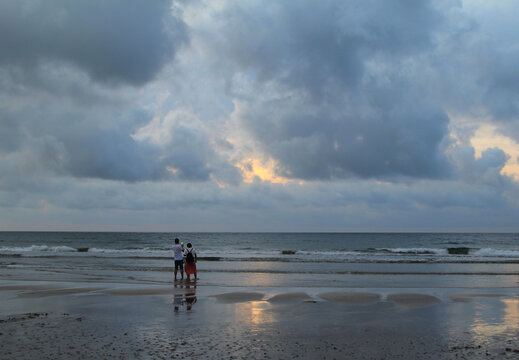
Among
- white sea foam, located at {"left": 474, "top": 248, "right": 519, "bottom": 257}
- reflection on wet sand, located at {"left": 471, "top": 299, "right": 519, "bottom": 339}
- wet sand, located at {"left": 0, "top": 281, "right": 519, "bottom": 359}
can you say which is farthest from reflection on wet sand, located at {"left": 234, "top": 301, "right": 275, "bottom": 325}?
white sea foam, located at {"left": 474, "top": 248, "right": 519, "bottom": 257}

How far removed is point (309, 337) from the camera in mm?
8320

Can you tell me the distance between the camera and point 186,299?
13.3m

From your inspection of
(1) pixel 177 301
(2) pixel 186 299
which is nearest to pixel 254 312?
(1) pixel 177 301

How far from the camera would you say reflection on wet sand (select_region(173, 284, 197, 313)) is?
469 inches

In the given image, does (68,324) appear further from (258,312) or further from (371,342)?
(371,342)

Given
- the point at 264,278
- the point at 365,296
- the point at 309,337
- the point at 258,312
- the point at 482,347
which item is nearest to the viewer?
the point at 482,347

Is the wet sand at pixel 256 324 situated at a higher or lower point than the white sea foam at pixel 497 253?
higher

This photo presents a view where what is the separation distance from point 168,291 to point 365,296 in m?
7.42

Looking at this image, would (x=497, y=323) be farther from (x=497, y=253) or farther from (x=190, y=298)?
(x=497, y=253)

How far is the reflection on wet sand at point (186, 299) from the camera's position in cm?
1192

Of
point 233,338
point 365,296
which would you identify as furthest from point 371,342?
point 365,296

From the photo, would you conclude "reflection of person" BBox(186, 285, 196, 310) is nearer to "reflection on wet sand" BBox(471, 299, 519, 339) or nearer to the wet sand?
the wet sand

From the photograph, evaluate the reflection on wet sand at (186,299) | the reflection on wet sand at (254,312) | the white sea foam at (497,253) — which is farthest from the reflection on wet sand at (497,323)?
the white sea foam at (497,253)

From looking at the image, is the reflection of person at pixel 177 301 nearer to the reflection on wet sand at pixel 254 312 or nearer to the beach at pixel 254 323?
the beach at pixel 254 323
